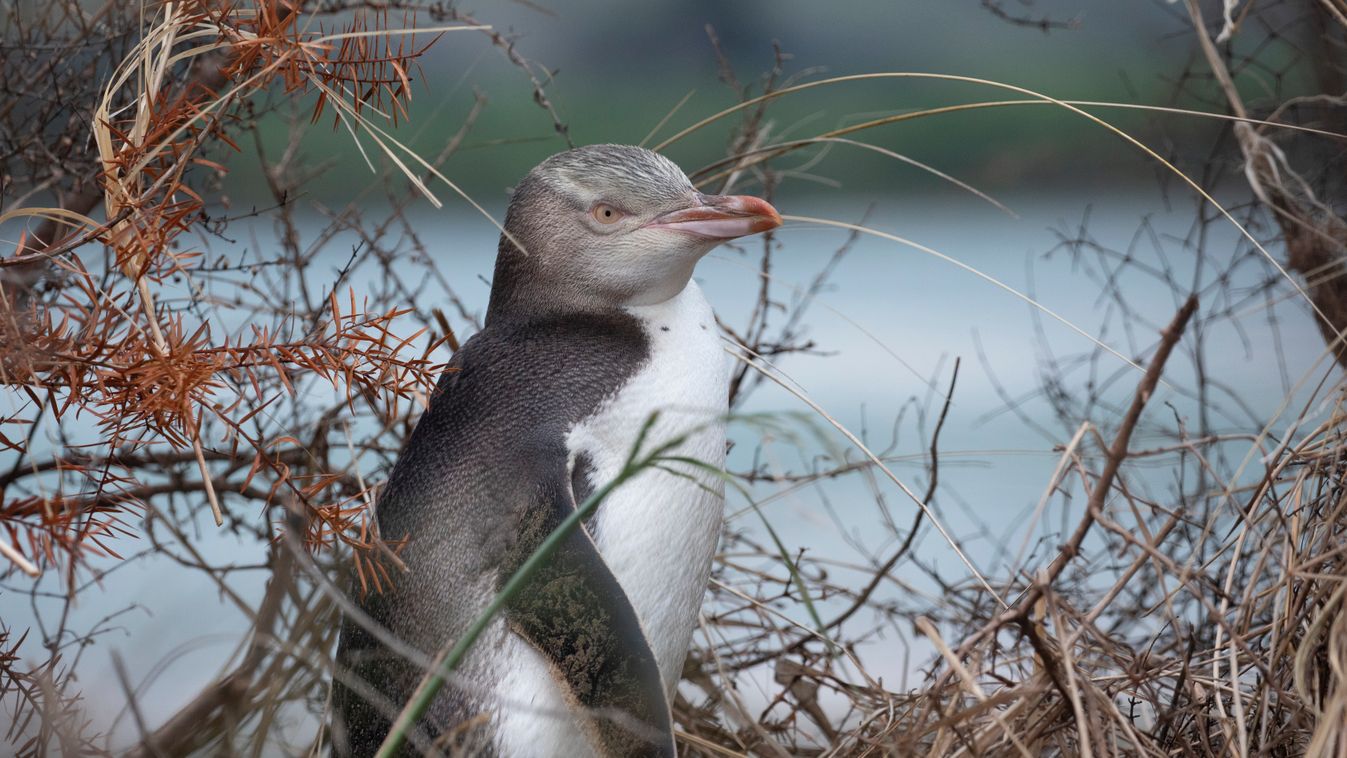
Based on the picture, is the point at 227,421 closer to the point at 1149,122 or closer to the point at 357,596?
the point at 357,596

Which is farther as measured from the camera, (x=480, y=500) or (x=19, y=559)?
(x=480, y=500)

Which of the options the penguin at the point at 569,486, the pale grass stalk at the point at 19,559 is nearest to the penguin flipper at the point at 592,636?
the penguin at the point at 569,486

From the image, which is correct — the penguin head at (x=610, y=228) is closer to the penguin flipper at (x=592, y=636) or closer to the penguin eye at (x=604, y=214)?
the penguin eye at (x=604, y=214)

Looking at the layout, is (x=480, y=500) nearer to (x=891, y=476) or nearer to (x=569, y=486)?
(x=569, y=486)

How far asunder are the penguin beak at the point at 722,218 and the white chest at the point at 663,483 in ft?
0.26

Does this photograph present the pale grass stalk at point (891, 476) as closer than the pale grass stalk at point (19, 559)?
No

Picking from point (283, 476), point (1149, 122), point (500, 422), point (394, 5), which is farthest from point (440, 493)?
point (1149, 122)

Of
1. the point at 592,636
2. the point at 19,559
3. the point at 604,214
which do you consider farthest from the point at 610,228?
the point at 19,559

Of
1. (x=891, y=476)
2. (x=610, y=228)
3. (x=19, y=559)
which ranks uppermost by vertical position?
(x=610, y=228)

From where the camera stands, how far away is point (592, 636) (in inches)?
31.0

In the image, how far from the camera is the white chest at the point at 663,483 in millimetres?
843

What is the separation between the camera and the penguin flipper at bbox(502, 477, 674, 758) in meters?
0.79

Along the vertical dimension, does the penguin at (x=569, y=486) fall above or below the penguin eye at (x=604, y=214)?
below

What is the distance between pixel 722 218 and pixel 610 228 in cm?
9
